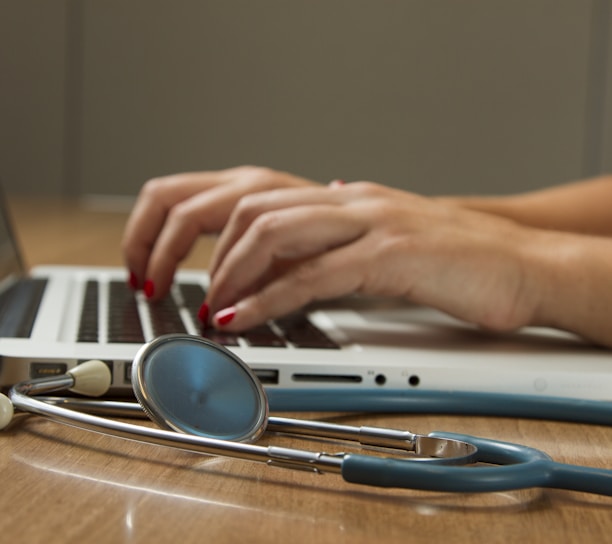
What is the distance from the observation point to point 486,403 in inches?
19.2

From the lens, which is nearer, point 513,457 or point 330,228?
point 513,457

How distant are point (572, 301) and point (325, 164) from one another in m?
2.69

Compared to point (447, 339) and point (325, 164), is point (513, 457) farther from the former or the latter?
point (325, 164)

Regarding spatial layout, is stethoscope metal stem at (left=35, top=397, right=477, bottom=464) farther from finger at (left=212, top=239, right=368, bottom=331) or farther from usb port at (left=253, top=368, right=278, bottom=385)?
finger at (left=212, top=239, right=368, bottom=331)

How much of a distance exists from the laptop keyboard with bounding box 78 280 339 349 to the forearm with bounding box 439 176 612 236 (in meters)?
0.38

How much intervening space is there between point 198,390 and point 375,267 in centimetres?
27

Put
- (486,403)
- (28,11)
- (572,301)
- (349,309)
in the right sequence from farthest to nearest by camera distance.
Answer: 1. (28,11)
2. (349,309)
3. (572,301)
4. (486,403)

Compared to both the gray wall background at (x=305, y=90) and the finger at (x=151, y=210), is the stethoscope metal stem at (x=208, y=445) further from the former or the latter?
the gray wall background at (x=305, y=90)

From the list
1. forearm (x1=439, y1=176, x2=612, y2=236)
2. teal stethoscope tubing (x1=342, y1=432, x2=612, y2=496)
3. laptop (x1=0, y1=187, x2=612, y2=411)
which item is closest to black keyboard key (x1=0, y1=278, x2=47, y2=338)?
laptop (x1=0, y1=187, x2=612, y2=411)

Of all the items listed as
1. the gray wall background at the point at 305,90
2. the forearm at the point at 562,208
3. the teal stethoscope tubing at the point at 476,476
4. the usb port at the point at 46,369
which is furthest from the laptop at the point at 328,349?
the gray wall background at the point at 305,90

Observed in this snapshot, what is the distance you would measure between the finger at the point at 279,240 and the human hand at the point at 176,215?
0.16 metres

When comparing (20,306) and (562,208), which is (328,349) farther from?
(562,208)

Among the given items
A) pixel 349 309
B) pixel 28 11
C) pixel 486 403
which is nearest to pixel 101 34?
pixel 28 11

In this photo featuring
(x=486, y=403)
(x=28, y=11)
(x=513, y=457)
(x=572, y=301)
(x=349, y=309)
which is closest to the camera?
(x=513, y=457)
